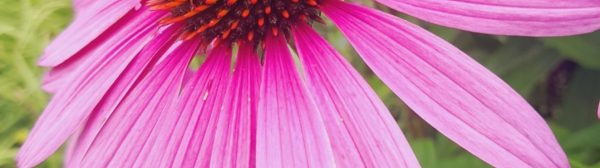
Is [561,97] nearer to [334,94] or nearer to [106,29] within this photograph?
[334,94]

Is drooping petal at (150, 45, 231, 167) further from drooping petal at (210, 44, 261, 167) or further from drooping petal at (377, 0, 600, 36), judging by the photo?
drooping petal at (377, 0, 600, 36)

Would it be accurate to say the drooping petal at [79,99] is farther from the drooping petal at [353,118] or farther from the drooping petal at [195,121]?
the drooping petal at [353,118]

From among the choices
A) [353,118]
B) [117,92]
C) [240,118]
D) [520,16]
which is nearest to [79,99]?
[117,92]

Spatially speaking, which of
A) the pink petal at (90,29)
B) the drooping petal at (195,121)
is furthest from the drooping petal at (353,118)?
the pink petal at (90,29)

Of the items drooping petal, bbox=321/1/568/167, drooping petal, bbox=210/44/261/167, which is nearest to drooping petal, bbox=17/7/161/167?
drooping petal, bbox=210/44/261/167

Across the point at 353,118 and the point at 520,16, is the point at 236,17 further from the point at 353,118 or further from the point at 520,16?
the point at 520,16

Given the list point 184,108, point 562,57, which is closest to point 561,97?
point 562,57
